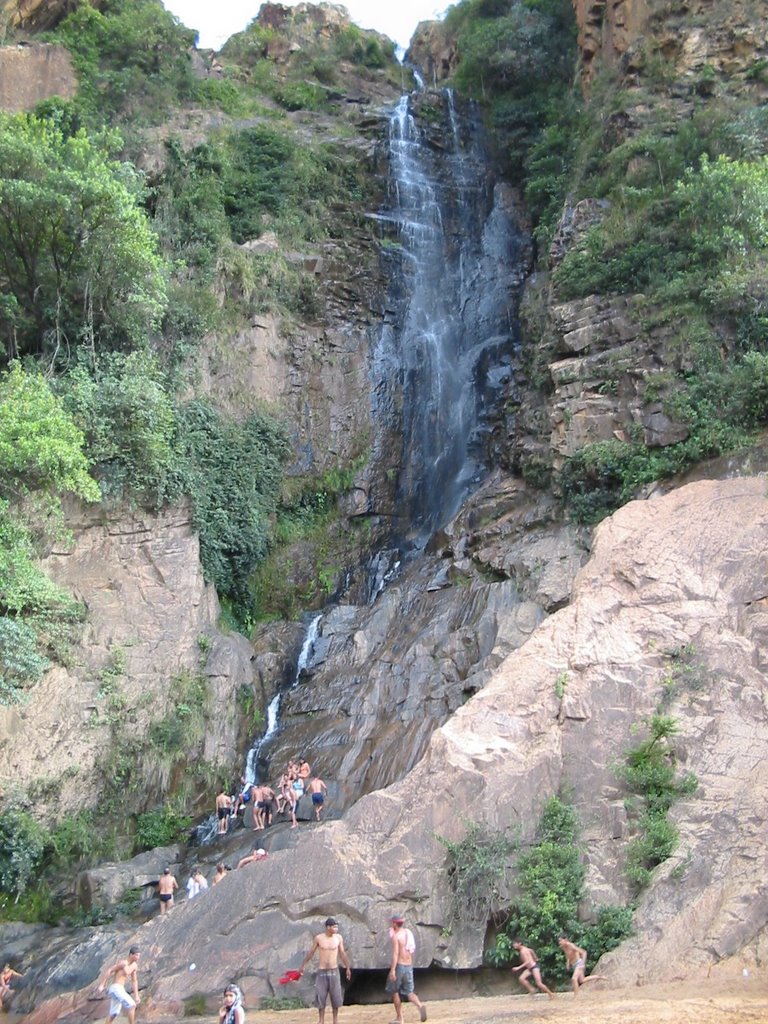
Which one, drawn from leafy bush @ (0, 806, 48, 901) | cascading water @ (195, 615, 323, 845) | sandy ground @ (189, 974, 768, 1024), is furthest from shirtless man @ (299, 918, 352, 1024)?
leafy bush @ (0, 806, 48, 901)

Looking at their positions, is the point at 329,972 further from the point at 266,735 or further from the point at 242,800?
the point at 266,735

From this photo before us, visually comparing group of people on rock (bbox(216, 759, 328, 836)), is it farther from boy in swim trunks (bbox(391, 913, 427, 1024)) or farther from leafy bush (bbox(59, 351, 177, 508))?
leafy bush (bbox(59, 351, 177, 508))

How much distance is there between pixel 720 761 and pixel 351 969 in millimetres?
5971

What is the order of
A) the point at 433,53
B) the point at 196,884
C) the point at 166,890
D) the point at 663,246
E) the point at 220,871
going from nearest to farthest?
the point at 220,871, the point at 196,884, the point at 166,890, the point at 663,246, the point at 433,53

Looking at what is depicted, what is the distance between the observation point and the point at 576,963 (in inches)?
468

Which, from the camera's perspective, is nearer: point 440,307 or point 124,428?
point 124,428

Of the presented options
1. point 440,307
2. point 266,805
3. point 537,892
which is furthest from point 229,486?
point 537,892

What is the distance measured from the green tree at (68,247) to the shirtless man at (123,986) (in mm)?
14460

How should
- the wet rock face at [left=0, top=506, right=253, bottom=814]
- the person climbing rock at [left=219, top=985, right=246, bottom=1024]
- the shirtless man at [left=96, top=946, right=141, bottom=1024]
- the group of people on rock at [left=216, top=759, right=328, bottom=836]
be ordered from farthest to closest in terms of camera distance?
the wet rock face at [left=0, top=506, right=253, bottom=814]
the group of people on rock at [left=216, top=759, right=328, bottom=836]
the shirtless man at [left=96, top=946, right=141, bottom=1024]
the person climbing rock at [left=219, top=985, right=246, bottom=1024]

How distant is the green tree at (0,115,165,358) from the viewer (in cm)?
2119

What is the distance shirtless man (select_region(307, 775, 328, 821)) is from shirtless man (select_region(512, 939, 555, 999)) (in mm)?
5527

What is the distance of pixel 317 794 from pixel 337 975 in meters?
5.97

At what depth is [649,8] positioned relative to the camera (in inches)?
1089

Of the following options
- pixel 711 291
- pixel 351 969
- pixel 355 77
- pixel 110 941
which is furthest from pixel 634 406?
pixel 355 77
